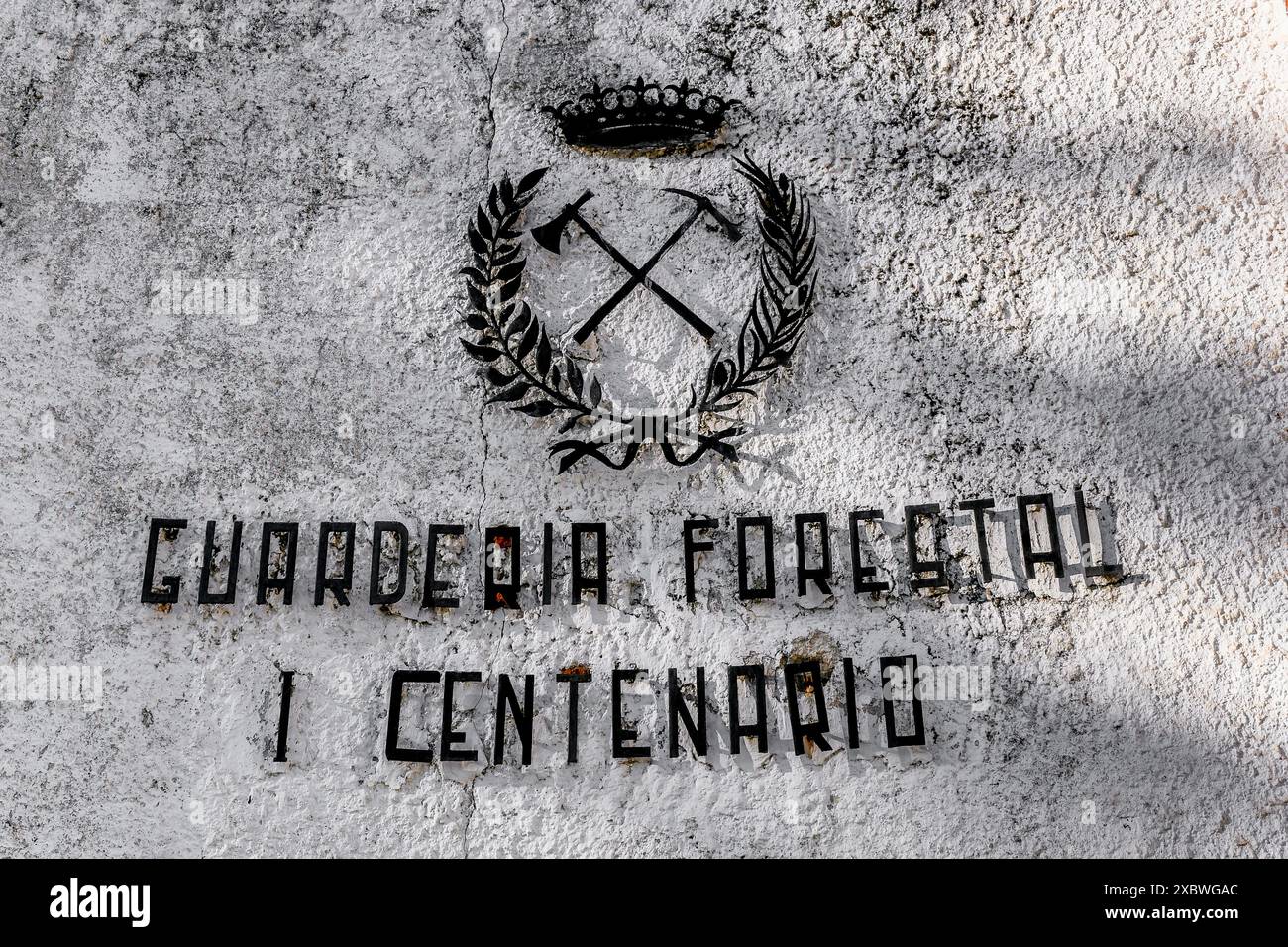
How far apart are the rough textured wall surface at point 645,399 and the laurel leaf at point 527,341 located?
10cm

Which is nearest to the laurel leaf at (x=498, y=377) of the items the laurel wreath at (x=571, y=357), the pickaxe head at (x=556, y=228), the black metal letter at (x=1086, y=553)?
the laurel wreath at (x=571, y=357)

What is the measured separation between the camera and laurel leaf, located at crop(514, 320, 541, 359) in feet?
7.54

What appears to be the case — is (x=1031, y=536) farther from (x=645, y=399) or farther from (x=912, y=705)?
(x=645, y=399)

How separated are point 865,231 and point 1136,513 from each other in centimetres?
95

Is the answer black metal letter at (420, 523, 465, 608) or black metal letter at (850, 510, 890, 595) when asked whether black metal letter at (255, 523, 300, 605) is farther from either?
black metal letter at (850, 510, 890, 595)

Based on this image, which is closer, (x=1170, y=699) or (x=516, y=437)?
→ (x=1170, y=699)

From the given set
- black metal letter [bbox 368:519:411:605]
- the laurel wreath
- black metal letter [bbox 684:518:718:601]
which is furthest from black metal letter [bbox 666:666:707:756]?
black metal letter [bbox 368:519:411:605]

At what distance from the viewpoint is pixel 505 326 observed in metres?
2.32

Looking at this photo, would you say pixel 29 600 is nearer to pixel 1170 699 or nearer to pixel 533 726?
pixel 533 726

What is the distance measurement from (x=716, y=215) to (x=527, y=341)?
1.91 ft

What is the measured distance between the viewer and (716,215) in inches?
92.8

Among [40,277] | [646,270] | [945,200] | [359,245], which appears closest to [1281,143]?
[945,200]

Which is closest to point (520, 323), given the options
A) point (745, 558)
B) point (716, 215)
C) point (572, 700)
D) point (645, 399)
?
point (645, 399)

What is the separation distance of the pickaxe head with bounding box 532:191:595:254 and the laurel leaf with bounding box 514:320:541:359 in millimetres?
215
